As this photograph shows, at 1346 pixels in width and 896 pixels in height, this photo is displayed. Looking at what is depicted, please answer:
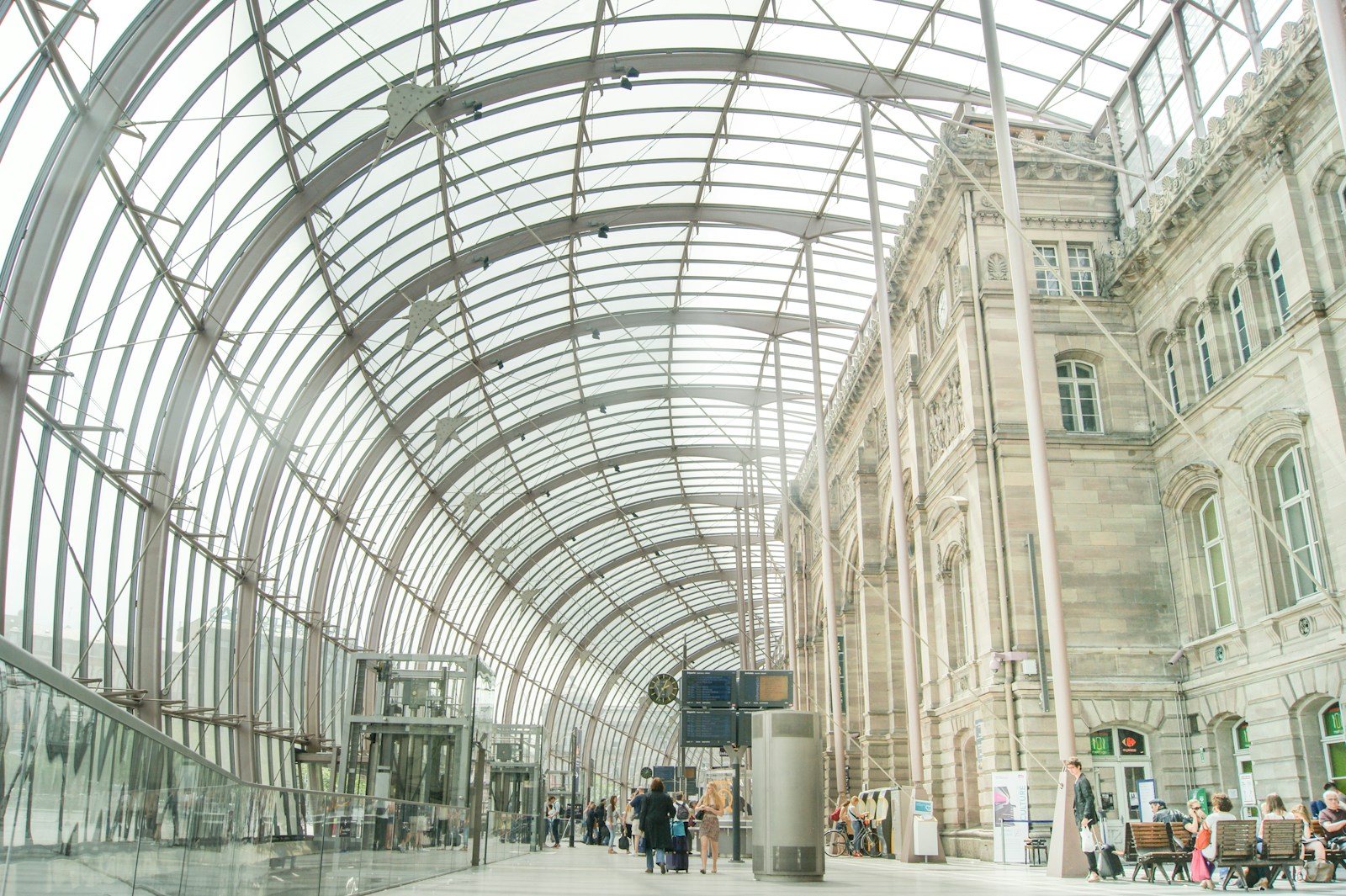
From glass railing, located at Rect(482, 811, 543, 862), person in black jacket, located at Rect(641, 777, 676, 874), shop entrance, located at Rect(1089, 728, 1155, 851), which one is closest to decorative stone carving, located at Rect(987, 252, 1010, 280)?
shop entrance, located at Rect(1089, 728, 1155, 851)

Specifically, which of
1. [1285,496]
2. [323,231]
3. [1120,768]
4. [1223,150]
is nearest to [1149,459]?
[1285,496]

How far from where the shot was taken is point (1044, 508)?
19844 mm

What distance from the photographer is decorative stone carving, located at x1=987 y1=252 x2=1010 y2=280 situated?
29547 millimetres

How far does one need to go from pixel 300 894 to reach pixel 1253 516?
20652mm

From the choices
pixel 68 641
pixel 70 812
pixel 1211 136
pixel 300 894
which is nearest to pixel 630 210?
pixel 1211 136

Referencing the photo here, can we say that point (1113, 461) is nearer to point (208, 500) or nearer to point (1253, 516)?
point (1253, 516)

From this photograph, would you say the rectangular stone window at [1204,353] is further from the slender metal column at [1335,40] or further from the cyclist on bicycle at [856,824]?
the cyclist on bicycle at [856,824]

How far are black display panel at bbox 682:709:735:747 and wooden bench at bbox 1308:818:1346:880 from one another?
12854 millimetres

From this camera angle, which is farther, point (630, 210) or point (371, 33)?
point (630, 210)

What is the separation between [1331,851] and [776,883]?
813 cm

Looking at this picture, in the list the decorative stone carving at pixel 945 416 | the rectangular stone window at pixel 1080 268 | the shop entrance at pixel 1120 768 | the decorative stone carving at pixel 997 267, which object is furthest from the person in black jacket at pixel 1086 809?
the rectangular stone window at pixel 1080 268

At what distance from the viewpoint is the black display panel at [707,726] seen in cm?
2695

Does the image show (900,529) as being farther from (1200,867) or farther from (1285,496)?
(1200,867)

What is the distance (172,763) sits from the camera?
8.58 meters
